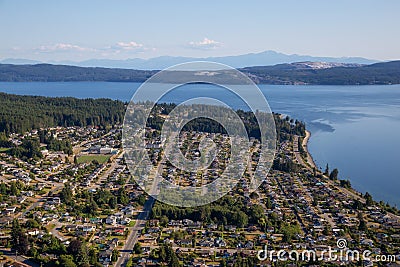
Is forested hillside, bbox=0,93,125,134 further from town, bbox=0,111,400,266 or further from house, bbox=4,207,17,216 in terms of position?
house, bbox=4,207,17,216

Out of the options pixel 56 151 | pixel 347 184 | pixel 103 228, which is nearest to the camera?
pixel 103 228

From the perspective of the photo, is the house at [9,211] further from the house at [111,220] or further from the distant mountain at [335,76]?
the distant mountain at [335,76]

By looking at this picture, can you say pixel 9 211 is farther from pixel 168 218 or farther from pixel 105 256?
pixel 168 218

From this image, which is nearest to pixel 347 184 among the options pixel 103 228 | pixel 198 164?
pixel 198 164

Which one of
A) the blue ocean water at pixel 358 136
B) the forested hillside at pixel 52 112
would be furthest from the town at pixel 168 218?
the forested hillside at pixel 52 112

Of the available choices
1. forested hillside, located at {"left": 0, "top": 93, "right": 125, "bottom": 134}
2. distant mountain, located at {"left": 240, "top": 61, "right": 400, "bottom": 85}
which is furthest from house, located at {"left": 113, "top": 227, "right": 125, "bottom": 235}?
distant mountain, located at {"left": 240, "top": 61, "right": 400, "bottom": 85}

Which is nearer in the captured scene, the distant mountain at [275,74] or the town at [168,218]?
the town at [168,218]

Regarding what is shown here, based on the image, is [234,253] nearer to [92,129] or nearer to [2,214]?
[2,214]
